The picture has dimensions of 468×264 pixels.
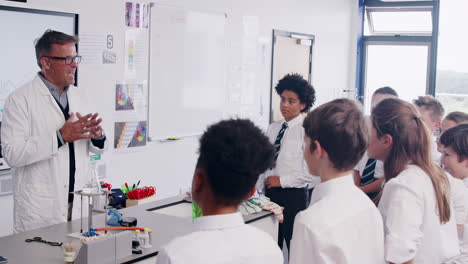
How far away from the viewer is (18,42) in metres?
3.62

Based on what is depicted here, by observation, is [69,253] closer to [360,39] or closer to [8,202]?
[8,202]

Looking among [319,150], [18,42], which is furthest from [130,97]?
[319,150]

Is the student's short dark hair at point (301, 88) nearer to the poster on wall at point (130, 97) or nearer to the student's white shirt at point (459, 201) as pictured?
the poster on wall at point (130, 97)

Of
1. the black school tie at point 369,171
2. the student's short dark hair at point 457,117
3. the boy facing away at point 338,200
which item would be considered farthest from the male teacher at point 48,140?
the student's short dark hair at point 457,117

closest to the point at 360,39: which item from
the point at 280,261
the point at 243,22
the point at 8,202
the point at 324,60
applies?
the point at 324,60

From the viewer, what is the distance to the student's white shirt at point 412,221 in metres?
1.92

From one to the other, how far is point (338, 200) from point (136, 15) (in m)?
3.22

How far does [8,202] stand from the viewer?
145 inches

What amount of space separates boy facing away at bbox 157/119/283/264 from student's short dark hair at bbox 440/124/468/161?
162 cm

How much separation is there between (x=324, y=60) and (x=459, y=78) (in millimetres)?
1919

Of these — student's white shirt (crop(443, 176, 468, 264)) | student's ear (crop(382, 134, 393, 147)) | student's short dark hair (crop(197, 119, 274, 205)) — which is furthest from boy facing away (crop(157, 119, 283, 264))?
student's white shirt (crop(443, 176, 468, 264))

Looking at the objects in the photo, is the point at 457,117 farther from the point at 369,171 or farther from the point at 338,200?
the point at 338,200

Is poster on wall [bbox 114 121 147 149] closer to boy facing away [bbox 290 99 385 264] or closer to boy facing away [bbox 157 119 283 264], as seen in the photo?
boy facing away [bbox 290 99 385 264]

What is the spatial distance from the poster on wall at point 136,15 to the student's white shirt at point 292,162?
59.0 inches
